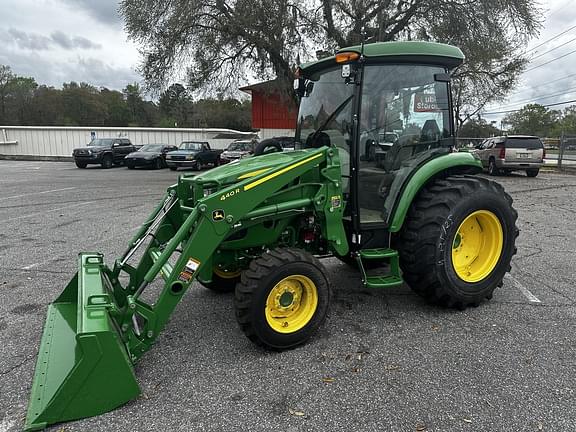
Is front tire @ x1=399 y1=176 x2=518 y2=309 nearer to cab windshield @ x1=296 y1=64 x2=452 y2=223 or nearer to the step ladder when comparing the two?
the step ladder

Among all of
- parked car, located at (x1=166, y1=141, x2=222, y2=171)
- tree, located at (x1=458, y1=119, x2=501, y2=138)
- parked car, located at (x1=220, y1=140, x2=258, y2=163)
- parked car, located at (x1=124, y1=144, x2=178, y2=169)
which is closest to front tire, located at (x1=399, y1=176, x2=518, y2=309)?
parked car, located at (x1=166, y1=141, x2=222, y2=171)

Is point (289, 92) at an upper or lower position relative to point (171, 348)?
upper

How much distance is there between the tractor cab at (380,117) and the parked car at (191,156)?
1847 centimetres

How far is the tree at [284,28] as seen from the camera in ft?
54.2

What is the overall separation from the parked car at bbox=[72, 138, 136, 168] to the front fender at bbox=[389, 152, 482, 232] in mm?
22760

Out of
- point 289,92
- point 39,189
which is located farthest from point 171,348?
point 289,92

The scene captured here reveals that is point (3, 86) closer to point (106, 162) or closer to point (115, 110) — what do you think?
point (115, 110)

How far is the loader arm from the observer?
253 cm

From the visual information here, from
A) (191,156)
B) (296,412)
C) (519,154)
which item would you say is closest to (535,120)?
(519,154)

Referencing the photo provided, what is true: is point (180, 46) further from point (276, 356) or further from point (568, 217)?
point (276, 356)

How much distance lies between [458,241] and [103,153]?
75.7 ft

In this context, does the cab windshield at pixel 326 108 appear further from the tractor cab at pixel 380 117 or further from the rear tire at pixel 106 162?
the rear tire at pixel 106 162

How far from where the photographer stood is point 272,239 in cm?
371

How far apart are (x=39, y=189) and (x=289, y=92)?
417 inches
